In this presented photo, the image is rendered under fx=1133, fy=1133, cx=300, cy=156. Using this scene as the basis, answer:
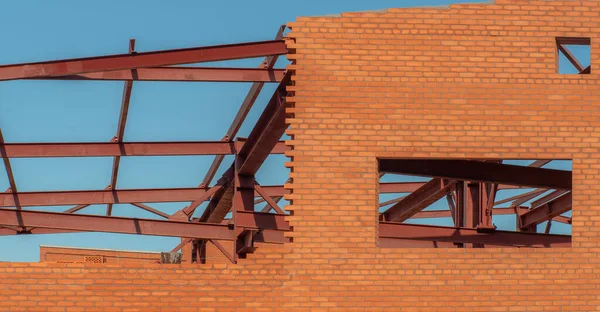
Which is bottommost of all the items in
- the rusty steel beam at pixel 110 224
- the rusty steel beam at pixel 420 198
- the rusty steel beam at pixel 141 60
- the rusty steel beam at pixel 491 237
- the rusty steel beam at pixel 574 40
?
the rusty steel beam at pixel 491 237

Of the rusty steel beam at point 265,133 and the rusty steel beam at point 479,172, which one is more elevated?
the rusty steel beam at point 265,133

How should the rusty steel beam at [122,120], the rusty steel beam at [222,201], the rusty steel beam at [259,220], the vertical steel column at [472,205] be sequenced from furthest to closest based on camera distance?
the rusty steel beam at [222,201] < the vertical steel column at [472,205] < the rusty steel beam at [259,220] < the rusty steel beam at [122,120]

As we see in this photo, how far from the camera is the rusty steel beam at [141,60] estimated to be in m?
18.0

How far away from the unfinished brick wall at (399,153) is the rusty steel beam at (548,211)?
8.43 metres

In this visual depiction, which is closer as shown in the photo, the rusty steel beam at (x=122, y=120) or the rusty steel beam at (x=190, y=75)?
the rusty steel beam at (x=190, y=75)

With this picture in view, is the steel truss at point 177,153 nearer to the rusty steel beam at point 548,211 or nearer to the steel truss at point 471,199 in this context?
the steel truss at point 471,199

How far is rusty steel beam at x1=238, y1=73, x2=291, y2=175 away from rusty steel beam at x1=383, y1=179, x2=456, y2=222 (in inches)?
154

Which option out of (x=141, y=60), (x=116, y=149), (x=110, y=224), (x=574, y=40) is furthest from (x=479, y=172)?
(x=116, y=149)

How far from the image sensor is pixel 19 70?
709 inches

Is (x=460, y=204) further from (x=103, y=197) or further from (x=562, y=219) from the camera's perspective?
(x=562, y=219)

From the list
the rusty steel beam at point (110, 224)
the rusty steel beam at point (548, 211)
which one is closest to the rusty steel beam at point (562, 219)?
the rusty steel beam at point (548, 211)

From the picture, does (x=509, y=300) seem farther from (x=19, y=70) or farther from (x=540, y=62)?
(x=19, y=70)

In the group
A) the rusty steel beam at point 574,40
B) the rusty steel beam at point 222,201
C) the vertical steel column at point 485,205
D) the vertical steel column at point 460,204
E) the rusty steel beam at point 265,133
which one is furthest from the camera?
the rusty steel beam at point 222,201

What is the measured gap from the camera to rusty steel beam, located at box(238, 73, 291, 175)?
58.5 ft
